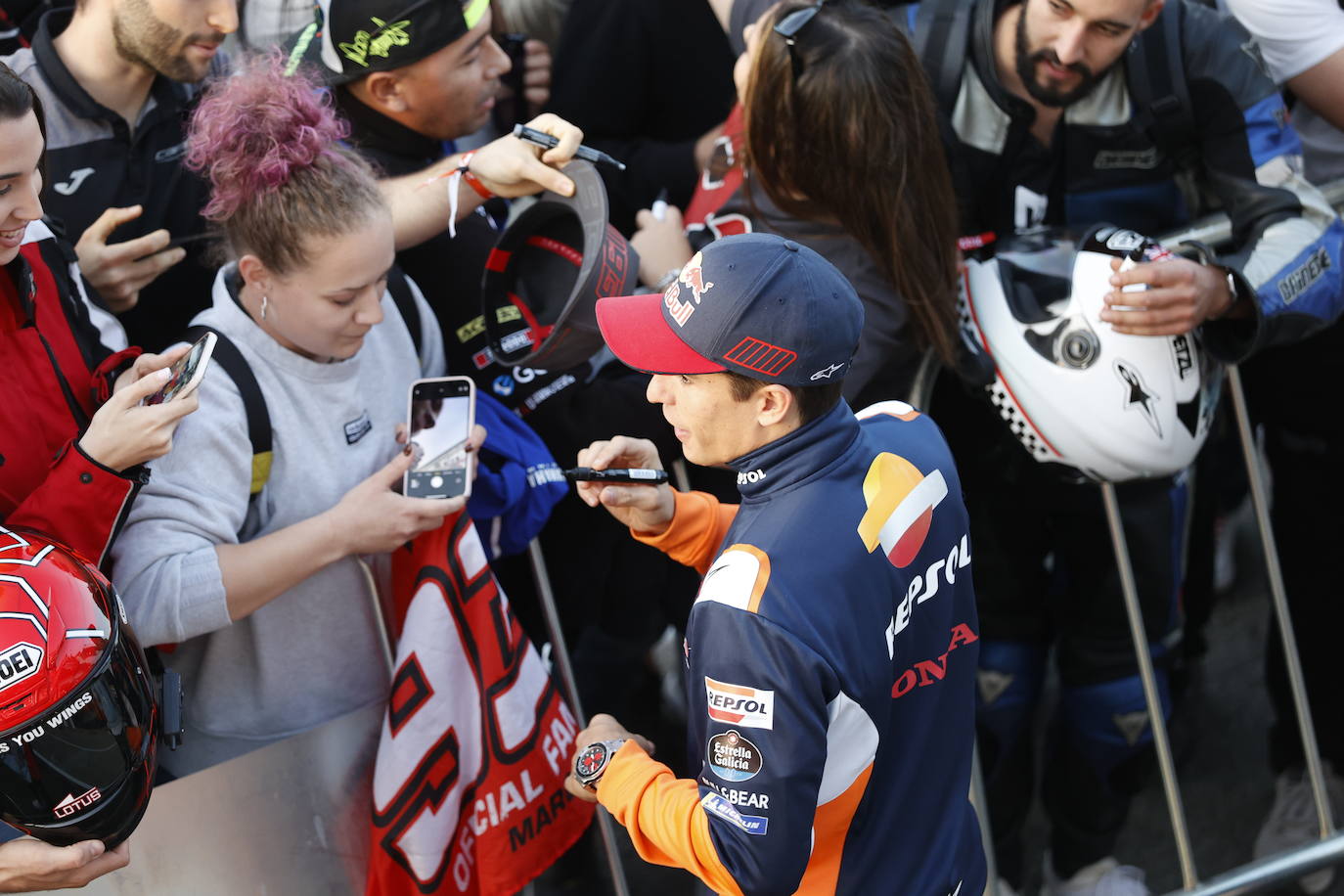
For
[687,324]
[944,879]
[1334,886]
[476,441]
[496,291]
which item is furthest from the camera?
[1334,886]

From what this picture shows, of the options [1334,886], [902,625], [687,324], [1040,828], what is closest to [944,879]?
[902,625]

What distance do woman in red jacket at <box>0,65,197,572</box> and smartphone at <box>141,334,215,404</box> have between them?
0.02 m

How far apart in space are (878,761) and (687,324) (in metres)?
0.78

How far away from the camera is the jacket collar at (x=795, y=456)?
6.63 feet

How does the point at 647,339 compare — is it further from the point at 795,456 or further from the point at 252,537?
the point at 252,537

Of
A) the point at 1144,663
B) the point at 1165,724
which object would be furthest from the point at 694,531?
the point at 1165,724

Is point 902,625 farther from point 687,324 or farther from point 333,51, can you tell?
point 333,51

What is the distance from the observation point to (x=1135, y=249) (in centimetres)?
294

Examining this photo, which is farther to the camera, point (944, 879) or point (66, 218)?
point (66, 218)

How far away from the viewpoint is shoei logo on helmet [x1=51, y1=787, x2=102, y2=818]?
2.02m

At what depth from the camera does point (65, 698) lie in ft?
6.47

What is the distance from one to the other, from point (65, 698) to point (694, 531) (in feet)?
3.64

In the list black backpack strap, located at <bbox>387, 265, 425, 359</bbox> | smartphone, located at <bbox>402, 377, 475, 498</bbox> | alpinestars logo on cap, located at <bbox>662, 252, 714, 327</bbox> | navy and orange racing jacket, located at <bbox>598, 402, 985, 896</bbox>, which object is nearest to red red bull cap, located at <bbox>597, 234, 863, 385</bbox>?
alpinestars logo on cap, located at <bbox>662, 252, 714, 327</bbox>

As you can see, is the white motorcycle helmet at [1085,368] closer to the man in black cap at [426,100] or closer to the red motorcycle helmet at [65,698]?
the man in black cap at [426,100]
